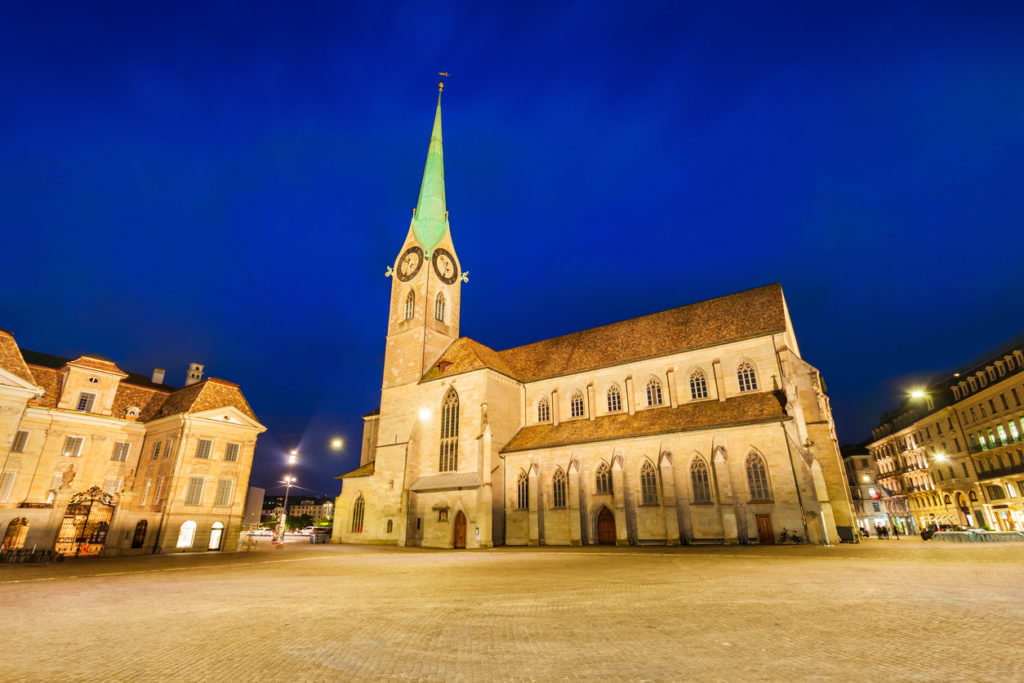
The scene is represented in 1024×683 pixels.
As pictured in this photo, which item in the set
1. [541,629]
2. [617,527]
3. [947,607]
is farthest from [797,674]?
[617,527]

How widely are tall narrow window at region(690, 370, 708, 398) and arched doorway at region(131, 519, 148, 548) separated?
1442 inches

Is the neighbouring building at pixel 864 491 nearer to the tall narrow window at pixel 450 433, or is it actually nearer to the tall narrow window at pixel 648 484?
the tall narrow window at pixel 648 484

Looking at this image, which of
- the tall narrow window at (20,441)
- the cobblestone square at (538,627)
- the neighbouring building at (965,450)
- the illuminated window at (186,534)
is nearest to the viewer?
the cobblestone square at (538,627)

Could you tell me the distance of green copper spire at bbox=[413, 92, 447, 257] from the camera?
45.6 m

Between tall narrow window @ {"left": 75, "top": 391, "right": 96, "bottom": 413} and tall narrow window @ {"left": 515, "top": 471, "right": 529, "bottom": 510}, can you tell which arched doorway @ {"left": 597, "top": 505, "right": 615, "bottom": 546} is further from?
tall narrow window @ {"left": 75, "top": 391, "right": 96, "bottom": 413}

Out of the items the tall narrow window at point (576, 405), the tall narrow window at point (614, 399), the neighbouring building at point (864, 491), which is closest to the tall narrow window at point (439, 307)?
the tall narrow window at point (576, 405)

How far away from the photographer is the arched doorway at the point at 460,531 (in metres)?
33.4

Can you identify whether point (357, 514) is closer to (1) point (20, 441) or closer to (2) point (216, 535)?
(2) point (216, 535)

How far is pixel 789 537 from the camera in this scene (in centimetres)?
2533

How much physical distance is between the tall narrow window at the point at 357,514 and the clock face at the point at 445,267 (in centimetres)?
2074

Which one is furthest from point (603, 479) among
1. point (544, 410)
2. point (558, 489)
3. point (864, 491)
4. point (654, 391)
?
point (864, 491)

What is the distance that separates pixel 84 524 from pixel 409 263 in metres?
29.4

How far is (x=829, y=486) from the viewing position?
2689cm

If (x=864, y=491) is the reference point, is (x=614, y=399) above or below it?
above
